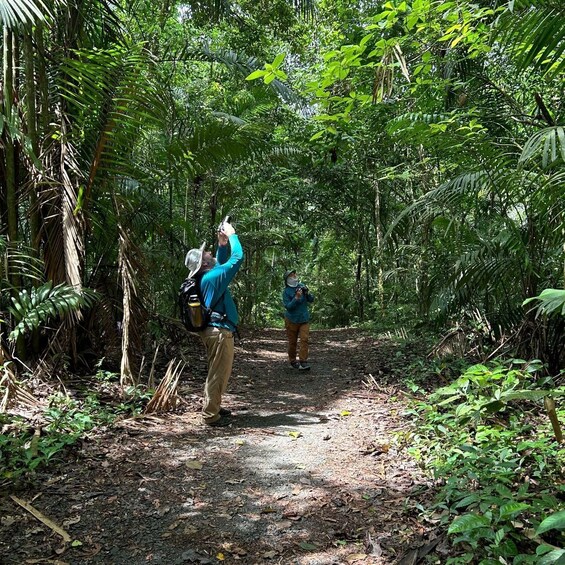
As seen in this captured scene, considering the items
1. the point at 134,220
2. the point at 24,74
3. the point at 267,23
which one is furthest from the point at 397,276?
the point at 24,74

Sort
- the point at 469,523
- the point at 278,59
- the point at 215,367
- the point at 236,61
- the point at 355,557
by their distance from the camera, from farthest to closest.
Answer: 1. the point at 236,61
2. the point at 215,367
3. the point at 278,59
4. the point at 355,557
5. the point at 469,523

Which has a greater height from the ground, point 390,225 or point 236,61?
point 236,61

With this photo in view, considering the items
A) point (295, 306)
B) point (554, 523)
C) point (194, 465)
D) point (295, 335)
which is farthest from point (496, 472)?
point (295, 335)

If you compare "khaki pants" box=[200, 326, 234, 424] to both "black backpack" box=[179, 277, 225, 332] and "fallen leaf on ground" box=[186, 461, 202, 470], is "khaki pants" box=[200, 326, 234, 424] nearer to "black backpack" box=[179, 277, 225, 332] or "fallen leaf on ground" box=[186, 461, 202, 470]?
"black backpack" box=[179, 277, 225, 332]

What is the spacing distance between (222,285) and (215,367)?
84cm

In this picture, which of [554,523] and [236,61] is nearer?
[554,523]

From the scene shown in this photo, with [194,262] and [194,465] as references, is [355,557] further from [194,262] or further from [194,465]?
[194,262]

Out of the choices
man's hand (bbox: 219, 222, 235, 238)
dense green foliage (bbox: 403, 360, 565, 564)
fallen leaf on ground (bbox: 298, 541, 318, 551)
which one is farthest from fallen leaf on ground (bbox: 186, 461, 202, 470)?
man's hand (bbox: 219, 222, 235, 238)

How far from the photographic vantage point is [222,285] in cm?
504

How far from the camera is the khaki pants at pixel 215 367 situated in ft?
16.2

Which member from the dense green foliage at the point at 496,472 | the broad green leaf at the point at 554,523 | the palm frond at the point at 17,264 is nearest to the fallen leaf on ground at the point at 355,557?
the dense green foliage at the point at 496,472

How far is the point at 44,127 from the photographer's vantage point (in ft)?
18.3

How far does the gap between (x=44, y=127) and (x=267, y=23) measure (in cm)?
536

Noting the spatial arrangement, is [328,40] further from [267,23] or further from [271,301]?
[271,301]
